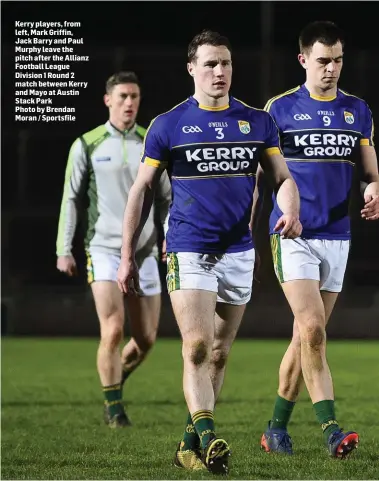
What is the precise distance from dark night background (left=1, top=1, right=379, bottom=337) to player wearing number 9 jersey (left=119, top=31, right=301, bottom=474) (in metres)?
9.46

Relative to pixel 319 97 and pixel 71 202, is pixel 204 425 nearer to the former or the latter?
pixel 319 97

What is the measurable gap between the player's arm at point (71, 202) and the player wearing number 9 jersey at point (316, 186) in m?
2.09

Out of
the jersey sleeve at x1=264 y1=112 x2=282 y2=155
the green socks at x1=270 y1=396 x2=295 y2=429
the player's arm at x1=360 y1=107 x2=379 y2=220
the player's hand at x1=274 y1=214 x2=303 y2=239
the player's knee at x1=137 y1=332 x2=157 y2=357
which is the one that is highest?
the jersey sleeve at x1=264 y1=112 x2=282 y2=155

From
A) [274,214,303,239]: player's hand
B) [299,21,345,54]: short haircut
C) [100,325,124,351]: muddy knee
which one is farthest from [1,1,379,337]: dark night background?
[274,214,303,239]: player's hand

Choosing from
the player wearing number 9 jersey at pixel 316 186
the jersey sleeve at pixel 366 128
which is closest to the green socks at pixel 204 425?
the player wearing number 9 jersey at pixel 316 186

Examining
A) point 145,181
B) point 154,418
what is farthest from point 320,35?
point 154,418

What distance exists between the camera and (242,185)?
6316mm

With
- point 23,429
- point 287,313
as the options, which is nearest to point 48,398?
point 23,429

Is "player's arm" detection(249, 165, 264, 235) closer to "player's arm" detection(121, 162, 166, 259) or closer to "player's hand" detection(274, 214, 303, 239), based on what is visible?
"player's hand" detection(274, 214, 303, 239)

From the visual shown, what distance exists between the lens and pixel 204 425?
6.07m

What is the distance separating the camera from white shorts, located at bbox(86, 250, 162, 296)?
338 inches

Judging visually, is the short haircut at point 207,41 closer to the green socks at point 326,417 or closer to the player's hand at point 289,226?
the player's hand at point 289,226

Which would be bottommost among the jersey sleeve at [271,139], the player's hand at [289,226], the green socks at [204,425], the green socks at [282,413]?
the green socks at [282,413]

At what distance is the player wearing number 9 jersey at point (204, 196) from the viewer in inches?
244
